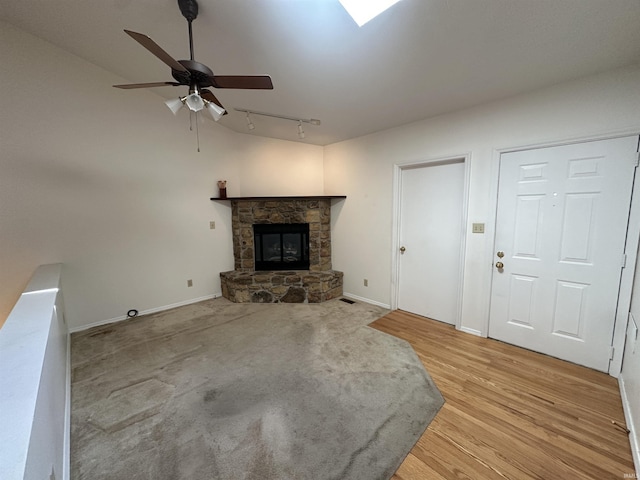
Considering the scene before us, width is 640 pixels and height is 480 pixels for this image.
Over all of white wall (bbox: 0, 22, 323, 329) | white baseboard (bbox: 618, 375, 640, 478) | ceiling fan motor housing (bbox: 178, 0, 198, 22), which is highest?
ceiling fan motor housing (bbox: 178, 0, 198, 22)

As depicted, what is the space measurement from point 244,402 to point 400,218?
267 cm

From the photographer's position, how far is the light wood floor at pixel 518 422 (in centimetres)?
136

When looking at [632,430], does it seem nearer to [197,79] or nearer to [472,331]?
[472,331]

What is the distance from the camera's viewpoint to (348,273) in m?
4.05

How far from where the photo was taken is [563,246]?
7.33ft

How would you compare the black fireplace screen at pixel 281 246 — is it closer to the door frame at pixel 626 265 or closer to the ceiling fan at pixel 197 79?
the ceiling fan at pixel 197 79

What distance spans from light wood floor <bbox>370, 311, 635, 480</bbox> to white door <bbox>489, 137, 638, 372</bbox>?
259mm

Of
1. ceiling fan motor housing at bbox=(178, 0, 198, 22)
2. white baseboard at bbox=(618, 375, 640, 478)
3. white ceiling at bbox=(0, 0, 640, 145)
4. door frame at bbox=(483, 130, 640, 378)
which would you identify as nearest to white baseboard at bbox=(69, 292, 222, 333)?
white ceiling at bbox=(0, 0, 640, 145)

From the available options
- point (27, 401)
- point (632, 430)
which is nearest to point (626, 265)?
point (632, 430)

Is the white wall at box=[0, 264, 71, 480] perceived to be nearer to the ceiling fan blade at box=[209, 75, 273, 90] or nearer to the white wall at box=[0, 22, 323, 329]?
the white wall at box=[0, 22, 323, 329]

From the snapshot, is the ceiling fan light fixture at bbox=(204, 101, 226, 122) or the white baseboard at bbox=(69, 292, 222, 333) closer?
the ceiling fan light fixture at bbox=(204, 101, 226, 122)

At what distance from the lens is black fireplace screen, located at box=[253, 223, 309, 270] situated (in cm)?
405

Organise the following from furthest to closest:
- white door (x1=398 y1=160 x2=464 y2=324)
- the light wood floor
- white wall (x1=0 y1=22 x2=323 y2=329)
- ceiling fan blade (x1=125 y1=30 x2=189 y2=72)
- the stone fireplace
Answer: the stone fireplace
white door (x1=398 y1=160 x2=464 y2=324)
white wall (x1=0 y1=22 x2=323 y2=329)
the light wood floor
ceiling fan blade (x1=125 y1=30 x2=189 y2=72)

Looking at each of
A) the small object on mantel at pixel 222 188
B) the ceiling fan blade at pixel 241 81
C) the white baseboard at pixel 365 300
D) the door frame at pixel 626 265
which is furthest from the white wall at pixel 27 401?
the door frame at pixel 626 265
